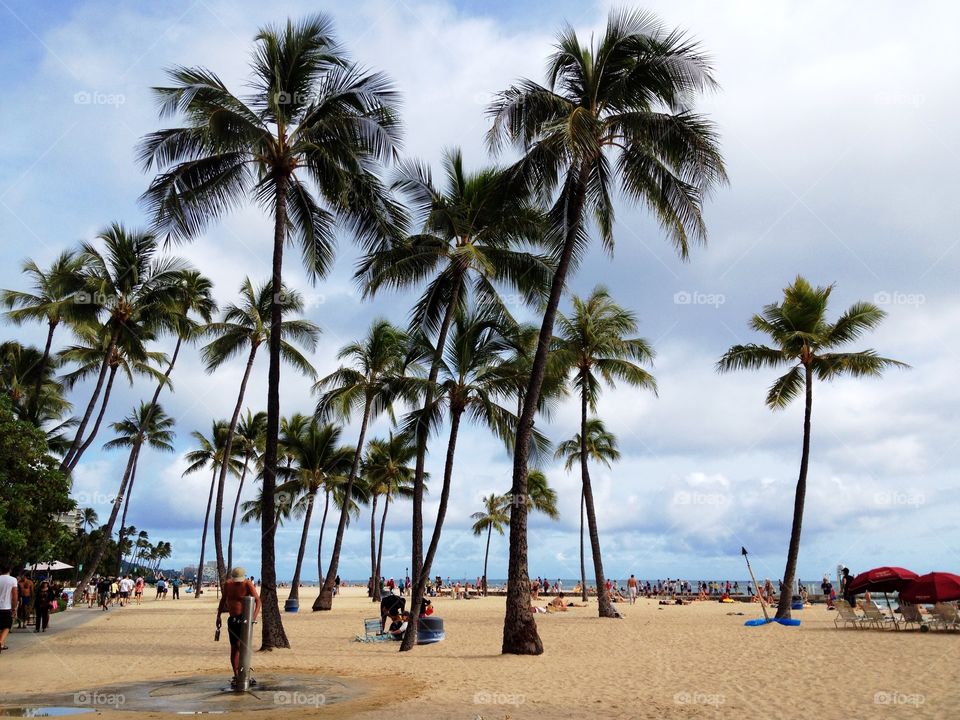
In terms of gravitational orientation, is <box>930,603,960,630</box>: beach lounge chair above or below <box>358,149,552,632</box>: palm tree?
below

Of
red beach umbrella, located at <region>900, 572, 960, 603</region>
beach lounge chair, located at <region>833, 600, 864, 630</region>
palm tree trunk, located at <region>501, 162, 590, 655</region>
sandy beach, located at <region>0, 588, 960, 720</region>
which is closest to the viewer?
sandy beach, located at <region>0, 588, 960, 720</region>

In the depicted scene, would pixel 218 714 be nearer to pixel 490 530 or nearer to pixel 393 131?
pixel 393 131

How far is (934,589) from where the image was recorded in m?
20.2

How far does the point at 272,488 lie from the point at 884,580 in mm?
17141

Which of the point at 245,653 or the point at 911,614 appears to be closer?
the point at 245,653

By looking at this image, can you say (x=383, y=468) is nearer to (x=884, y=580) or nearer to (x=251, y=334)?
(x=251, y=334)

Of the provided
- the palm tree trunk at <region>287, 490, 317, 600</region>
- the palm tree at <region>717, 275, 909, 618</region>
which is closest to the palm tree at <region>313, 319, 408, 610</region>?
the palm tree trunk at <region>287, 490, 317, 600</region>

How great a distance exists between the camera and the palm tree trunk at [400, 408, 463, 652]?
51.7 feet

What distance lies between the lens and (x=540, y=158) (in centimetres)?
1570

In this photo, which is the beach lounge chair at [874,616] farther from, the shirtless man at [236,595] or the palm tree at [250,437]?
the palm tree at [250,437]

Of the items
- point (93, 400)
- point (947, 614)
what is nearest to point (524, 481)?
point (947, 614)

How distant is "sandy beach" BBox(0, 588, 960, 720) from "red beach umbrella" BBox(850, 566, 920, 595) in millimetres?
2177

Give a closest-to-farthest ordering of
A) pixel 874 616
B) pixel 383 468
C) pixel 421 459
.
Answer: pixel 421 459 < pixel 874 616 < pixel 383 468

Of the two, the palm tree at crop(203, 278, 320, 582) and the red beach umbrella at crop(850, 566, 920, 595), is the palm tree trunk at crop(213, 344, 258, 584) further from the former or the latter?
the red beach umbrella at crop(850, 566, 920, 595)
